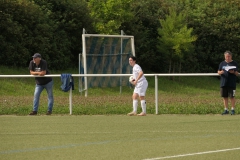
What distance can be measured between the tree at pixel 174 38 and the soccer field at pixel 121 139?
116ft

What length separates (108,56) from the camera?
3344 centimetres

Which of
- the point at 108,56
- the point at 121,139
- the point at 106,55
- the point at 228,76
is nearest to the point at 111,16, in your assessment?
the point at 108,56

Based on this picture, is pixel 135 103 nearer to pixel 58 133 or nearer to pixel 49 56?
pixel 58 133

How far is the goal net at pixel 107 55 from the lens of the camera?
31.1 m

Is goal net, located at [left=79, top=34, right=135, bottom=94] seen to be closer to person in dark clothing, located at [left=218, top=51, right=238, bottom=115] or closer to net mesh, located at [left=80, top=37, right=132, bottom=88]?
net mesh, located at [left=80, top=37, right=132, bottom=88]

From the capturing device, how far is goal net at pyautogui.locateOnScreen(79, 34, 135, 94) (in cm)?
3113

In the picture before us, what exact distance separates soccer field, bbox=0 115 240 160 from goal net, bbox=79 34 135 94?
14257 mm

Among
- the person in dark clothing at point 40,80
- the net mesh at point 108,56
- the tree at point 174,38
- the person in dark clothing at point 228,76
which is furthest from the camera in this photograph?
the tree at point 174,38

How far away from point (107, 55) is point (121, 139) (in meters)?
21.5

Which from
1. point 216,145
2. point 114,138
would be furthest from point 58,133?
point 216,145

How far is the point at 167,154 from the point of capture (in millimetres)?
9828

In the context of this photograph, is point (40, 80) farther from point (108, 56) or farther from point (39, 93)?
point (108, 56)

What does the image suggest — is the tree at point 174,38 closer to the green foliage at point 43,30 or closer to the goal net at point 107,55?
the green foliage at point 43,30

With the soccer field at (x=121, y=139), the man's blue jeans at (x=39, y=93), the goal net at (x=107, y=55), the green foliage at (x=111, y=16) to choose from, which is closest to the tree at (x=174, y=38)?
the green foliage at (x=111, y=16)
